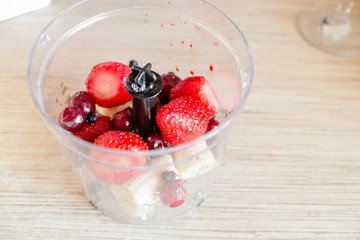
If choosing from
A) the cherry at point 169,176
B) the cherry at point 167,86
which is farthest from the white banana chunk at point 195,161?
the cherry at point 167,86

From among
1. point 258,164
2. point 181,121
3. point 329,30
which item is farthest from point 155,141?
point 329,30

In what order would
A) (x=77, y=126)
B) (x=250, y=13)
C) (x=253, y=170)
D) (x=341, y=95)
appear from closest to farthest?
(x=77, y=126)
(x=253, y=170)
(x=341, y=95)
(x=250, y=13)

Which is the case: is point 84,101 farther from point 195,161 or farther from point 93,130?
point 195,161

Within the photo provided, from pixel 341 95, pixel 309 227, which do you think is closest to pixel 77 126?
pixel 309 227

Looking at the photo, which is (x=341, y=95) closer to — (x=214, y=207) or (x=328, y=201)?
(x=328, y=201)

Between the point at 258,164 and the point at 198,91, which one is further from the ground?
the point at 198,91

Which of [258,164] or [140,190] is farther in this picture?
[258,164]

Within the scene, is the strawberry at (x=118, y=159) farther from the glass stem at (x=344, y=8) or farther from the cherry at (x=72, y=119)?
the glass stem at (x=344, y=8)
